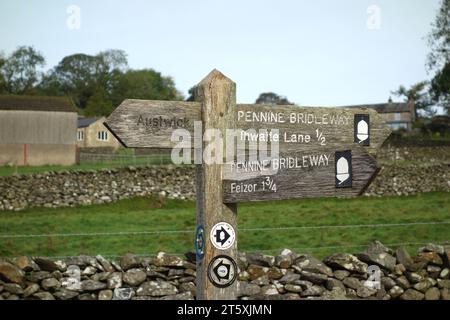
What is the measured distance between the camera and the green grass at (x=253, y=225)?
45.4 ft

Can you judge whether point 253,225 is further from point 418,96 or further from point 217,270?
point 418,96

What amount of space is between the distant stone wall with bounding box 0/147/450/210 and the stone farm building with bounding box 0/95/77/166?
1774 centimetres

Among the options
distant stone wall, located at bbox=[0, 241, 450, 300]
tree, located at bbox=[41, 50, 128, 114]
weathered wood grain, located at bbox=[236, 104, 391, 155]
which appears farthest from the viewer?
tree, located at bbox=[41, 50, 128, 114]

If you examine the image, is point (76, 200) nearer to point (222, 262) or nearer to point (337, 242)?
point (337, 242)

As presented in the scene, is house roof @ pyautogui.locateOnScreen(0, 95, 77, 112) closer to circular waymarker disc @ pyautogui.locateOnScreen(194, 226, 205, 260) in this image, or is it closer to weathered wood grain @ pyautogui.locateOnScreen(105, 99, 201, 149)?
weathered wood grain @ pyautogui.locateOnScreen(105, 99, 201, 149)

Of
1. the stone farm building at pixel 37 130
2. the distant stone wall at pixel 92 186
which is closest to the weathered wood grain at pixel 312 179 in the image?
the distant stone wall at pixel 92 186

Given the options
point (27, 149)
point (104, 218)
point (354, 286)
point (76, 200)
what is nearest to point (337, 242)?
point (354, 286)

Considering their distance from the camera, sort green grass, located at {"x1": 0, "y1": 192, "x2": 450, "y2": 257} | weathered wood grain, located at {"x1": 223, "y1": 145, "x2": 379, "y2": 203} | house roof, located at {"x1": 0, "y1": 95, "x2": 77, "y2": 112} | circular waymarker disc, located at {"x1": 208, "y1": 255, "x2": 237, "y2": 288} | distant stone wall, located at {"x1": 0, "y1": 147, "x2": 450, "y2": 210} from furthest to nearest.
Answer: house roof, located at {"x1": 0, "y1": 95, "x2": 77, "y2": 112} < distant stone wall, located at {"x1": 0, "y1": 147, "x2": 450, "y2": 210} < green grass, located at {"x1": 0, "y1": 192, "x2": 450, "y2": 257} < weathered wood grain, located at {"x1": 223, "y1": 145, "x2": 379, "y2": 203} < circular waymarker disc, located at {"x1": 208, "y1": 255, "x2": 237, "y2": 288}

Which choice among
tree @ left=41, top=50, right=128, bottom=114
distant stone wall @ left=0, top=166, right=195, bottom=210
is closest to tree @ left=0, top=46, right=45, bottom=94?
tree @ left=41, top=50, right=128, bottom=114

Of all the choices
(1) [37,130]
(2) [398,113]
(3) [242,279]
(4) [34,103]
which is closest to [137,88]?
(4) [34,103]

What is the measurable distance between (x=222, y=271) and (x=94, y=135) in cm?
5582

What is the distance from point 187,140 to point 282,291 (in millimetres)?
4296

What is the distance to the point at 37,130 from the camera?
45406 mm

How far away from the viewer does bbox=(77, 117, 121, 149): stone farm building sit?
57000mm
